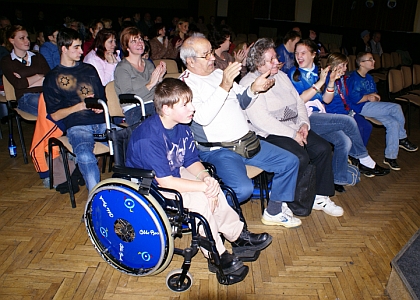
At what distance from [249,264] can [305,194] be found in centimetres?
77

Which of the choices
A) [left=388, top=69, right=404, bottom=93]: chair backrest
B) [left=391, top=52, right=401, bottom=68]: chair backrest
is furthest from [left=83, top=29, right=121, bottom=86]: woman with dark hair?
[left=391, top=52, right=401, bottom=68]: chair backrest

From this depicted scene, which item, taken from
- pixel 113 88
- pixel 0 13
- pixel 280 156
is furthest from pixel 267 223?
pixel 0 13

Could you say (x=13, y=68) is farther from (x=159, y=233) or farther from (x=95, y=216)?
(x=159, y=233)

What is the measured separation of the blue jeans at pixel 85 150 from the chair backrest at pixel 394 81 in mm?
3978

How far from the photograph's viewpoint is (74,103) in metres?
2.93

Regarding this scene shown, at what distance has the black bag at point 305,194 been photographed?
2844 millimetres

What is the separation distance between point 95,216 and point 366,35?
7.78m

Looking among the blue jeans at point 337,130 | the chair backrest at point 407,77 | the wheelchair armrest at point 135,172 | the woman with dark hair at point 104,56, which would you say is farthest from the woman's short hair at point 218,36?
the chair backrest at point 407,77

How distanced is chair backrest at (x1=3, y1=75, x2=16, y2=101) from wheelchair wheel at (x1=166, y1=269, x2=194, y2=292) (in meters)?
2.46

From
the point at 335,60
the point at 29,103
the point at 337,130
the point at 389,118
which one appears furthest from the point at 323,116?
the point at 29,103

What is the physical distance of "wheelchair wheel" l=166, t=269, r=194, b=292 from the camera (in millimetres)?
2152

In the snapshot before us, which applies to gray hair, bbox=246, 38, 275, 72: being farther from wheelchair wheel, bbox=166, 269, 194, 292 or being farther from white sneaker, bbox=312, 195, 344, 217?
wheelchair wheel, bbox=166, 269, 194, 292

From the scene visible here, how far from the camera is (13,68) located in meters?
3.69

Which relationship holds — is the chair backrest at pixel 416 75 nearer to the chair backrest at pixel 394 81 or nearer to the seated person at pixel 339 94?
the chair backrest at pixel 394 81
